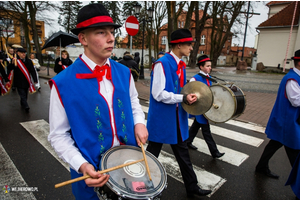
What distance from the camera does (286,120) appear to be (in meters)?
2.94

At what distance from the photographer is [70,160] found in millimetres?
1315

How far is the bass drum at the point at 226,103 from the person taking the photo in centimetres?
311

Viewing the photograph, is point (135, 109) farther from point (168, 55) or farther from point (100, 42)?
point (168, 55)

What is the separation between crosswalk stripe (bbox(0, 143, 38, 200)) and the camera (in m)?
2.66

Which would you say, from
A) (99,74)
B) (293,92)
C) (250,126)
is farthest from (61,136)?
(250,126)

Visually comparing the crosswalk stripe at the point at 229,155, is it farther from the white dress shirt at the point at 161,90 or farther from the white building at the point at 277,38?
the white building at the point at 277,38

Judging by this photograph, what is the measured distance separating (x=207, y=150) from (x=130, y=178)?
329cm

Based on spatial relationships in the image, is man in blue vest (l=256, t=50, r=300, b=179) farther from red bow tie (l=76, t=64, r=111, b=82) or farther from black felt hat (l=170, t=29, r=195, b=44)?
red bow tie (l=76, t=64, r=111, b=82)

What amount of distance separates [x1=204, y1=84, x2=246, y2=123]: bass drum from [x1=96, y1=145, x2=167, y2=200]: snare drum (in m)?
2.05

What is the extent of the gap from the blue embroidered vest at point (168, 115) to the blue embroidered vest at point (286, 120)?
1479 millimetres

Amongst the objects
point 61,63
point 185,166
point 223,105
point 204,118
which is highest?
point 61,63

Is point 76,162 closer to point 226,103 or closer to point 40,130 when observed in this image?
point 226,103

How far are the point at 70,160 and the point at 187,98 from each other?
5.03ft

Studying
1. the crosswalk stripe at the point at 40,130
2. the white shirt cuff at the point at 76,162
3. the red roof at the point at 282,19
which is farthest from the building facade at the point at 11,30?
the red roof at the point at 282,19
